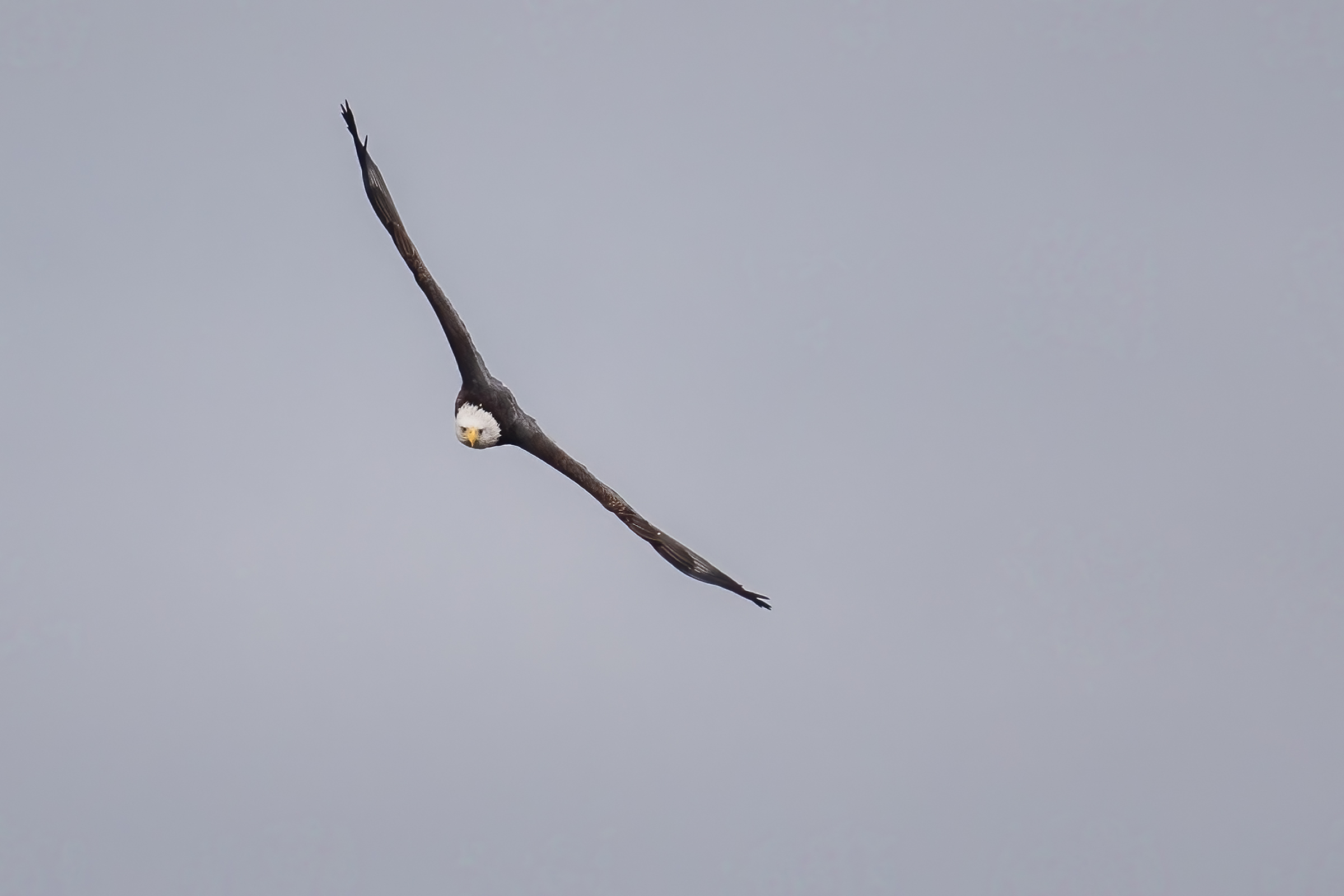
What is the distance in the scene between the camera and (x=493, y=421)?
21266 mm

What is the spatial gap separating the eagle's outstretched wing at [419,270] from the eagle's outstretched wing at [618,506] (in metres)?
1.11

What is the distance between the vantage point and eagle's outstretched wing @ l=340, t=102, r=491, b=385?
21.4m

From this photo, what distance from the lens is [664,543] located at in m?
21.5

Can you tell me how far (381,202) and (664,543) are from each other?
258 inches

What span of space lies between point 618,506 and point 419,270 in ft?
14.7

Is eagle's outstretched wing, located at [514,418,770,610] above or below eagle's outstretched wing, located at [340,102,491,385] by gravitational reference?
below

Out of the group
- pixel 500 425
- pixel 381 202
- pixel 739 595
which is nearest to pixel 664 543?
pixel 739 595

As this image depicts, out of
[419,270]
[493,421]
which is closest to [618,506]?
[493,421]

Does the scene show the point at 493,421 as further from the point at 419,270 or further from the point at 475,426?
the point at 419,270

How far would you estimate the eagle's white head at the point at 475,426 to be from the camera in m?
21.1

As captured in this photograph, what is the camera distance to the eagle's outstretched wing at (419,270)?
21438 mm

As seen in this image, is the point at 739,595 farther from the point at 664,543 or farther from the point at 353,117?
the point at 353,117

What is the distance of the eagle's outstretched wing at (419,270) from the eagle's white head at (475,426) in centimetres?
48

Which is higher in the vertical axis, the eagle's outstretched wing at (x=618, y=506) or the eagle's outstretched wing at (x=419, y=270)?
the eagle's outstretched wing at (x=419, y=270)
